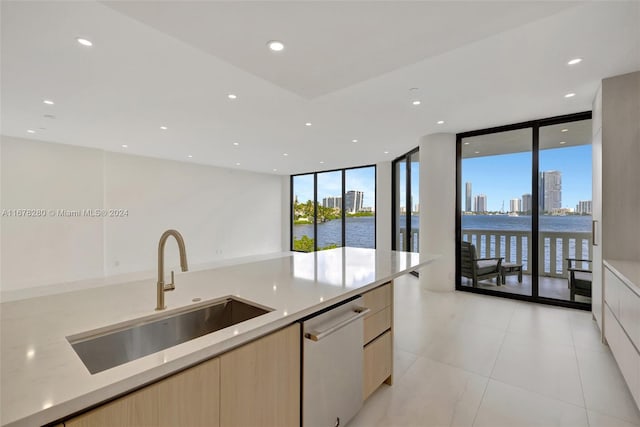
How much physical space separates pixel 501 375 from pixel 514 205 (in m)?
2.86

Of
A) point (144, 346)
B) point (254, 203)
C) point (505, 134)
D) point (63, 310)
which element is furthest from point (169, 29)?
point (254, 203)

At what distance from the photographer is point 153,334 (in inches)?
47.6

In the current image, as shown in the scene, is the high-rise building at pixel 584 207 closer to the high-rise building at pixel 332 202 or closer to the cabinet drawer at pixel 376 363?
the cabinet drawer at pixel 376 363

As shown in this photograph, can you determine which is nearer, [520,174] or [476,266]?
[520,174]

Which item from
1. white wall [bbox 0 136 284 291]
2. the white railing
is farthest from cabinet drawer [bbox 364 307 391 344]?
white wall [bbox 0 136 284 291]

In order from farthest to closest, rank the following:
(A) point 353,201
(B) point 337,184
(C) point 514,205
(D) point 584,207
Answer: (B) point 337,184
(A) point 353,201
(C) point 514,205
(D) point 584,207

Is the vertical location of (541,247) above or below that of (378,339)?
above

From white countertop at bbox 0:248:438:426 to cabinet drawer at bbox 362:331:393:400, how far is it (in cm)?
49

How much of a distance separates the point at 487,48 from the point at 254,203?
7.58 meters

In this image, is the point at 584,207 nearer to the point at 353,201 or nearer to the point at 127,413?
the point at 127,413

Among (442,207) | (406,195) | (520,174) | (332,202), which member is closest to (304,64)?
(442,207)

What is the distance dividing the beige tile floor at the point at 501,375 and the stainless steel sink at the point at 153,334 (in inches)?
41.9

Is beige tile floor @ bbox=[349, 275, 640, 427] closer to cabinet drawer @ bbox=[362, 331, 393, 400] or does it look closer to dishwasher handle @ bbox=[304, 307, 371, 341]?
cabinet drawer @ bbox=[362, 331, 393, 400]

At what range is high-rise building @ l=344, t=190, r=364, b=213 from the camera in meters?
8.09
